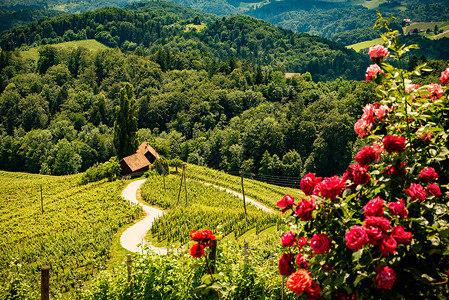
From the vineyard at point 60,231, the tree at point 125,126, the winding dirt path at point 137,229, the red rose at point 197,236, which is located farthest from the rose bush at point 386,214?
the tree at point 125,126

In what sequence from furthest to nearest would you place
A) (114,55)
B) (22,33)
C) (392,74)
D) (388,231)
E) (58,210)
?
(22,33)
(114,55)
(58,210)
(392,74)
(388,231)

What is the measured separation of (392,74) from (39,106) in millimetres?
111213

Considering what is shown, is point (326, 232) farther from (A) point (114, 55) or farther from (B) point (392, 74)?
(A) point (114, 55)

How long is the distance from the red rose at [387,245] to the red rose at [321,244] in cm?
55

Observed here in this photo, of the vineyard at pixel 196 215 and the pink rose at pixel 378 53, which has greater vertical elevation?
the pink rose at pixel 378 53

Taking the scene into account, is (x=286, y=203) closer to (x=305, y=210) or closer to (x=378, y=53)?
(x=305, y=210)

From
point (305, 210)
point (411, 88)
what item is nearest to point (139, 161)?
point (411, 88)

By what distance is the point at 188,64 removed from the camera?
131000 millimetres

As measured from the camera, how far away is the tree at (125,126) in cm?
4409

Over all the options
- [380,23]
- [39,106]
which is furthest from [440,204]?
[39,106]

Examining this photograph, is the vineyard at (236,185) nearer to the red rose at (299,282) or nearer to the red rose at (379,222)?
the red rose at (299,282)

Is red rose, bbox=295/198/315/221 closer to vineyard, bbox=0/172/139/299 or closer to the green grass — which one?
vineyard, bbox=0/172/139/299

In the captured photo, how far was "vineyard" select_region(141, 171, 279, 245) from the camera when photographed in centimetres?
2364

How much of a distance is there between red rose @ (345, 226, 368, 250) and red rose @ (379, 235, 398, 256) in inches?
7.2
